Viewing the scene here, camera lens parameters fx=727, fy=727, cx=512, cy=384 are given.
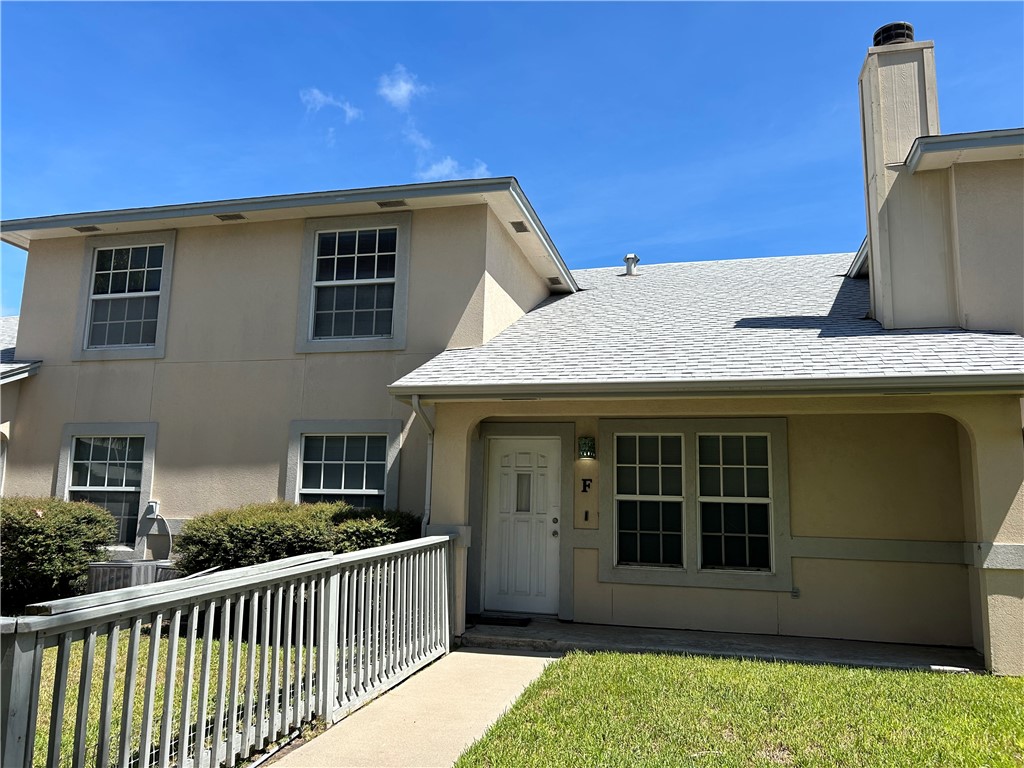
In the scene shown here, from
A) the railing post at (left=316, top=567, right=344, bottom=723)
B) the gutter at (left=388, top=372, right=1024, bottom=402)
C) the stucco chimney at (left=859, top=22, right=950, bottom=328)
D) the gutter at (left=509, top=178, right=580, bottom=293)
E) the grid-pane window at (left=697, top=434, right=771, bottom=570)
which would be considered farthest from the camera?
the gutter at (left=509, top=178, right=580, bottom=293)

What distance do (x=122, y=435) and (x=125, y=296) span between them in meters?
2.17

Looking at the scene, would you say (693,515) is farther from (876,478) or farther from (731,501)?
(876,478)

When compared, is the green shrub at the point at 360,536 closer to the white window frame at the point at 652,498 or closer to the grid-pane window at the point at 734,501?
the white window frame at the point at 652,498

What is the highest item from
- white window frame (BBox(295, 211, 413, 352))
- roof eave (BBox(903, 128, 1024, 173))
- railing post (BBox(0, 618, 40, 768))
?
roof eave (BBox(903, 128, 1024, 173))

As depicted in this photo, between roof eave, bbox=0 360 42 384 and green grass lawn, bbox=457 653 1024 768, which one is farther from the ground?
roof eave, bbox=0 360 42 384

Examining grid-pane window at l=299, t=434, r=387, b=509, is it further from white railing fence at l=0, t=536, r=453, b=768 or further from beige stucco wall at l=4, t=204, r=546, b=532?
white railing fence at l=0, t=536, r=453, b=768

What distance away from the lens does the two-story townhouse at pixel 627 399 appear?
7742 mm

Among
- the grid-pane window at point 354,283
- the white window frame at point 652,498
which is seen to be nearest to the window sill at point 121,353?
the grid-pane window at point 354,283

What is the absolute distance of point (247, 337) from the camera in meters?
10.6

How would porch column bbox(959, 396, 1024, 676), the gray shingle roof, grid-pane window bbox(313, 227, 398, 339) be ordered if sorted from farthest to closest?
grid-pane window bbox(313, 227, 398, 339) → the gray shingle roof → porch column bbox(959, 396, 1024, 676)

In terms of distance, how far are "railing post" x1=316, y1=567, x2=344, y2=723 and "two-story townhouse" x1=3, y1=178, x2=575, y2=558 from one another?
3.97 metres

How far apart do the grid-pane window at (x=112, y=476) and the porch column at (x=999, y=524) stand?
1050 cm

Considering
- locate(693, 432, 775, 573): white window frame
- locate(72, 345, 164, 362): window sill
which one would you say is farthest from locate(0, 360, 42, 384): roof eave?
locate(693, 432, 775, 573): white window frame

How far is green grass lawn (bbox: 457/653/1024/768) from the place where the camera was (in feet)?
14.6
